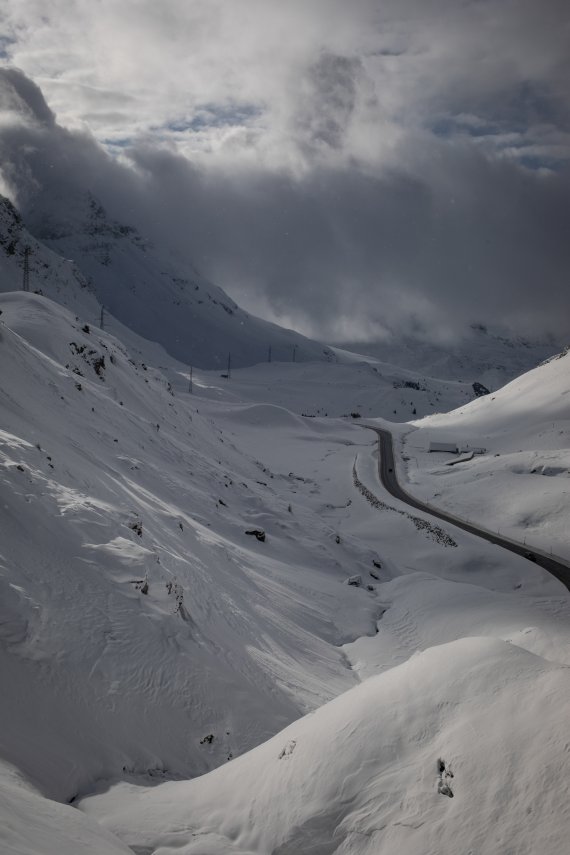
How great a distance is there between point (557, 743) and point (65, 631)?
816 cm

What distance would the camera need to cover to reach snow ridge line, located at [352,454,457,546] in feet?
108

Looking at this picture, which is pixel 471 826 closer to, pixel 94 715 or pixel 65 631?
pixel 94 715

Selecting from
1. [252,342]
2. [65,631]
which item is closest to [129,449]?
[65,631]

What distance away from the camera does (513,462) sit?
154 ft

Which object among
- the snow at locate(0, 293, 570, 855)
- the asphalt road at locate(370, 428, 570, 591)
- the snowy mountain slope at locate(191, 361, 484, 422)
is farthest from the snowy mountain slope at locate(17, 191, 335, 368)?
the snow at locate(0, 293, 570, 855)

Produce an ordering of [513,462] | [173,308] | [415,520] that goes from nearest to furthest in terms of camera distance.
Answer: [415,520], [513,462], [173,308]

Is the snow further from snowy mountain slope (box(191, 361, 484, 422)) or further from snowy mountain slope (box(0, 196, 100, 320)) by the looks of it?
snowy mountain slope (box(0, 196, 100, 320))

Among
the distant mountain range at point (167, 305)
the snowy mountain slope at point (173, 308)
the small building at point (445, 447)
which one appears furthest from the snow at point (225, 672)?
the snowy mountain slope at point (173, 308)

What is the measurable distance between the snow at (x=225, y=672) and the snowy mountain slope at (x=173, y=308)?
132m

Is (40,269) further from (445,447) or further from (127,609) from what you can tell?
(127,609)

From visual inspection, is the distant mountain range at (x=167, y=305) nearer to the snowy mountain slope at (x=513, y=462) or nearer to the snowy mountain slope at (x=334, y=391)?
the snowy mountain slope at (x=334, y=391)

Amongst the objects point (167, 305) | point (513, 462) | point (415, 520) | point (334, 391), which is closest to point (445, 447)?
point (513, 462)

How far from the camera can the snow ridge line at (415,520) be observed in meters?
33.0

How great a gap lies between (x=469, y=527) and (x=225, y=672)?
1185 inches
